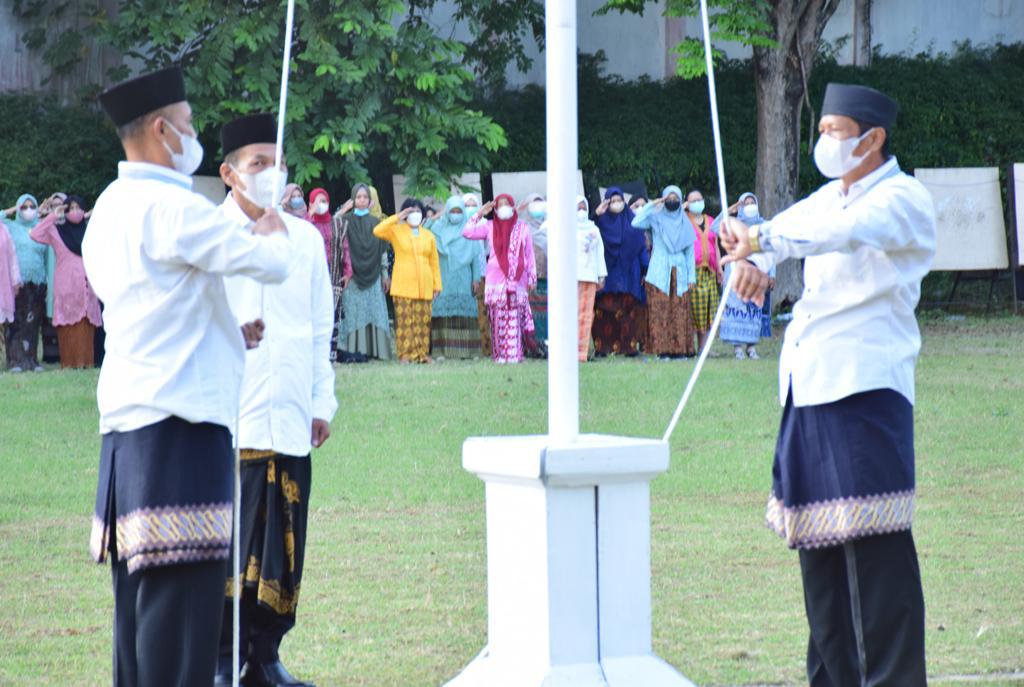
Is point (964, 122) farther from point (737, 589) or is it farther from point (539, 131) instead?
point (737, 589)

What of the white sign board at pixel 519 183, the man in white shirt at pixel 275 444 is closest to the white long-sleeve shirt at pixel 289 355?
the man in white shirt at pixel 275 444

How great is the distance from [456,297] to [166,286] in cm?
1272

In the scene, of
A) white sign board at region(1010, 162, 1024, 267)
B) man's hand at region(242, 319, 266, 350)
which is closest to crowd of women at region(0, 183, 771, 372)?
white sign board at region(1010, 162, 1024, 267)

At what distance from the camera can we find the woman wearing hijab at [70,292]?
604 inches

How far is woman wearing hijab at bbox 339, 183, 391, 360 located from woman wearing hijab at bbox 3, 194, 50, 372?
9.51ft

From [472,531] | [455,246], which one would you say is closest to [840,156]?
[472,531]

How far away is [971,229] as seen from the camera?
70.6 feet

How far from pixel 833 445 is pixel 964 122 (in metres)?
19.8

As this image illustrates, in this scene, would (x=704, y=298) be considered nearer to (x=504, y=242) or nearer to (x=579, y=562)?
(x=504, y=242)

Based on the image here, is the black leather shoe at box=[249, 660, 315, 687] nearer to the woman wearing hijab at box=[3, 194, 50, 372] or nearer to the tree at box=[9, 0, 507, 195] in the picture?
the woman wearing hijab at box=[3, 194, 50, 372]

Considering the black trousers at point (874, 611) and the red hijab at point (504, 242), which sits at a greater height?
the red hijab at point (504, 242)

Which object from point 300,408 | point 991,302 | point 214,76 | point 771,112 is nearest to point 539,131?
point 771,112

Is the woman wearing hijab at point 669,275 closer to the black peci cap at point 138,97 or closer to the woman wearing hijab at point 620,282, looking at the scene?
the woman wearing hijab at point 620,282

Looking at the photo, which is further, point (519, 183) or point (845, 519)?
point (519, 183)
